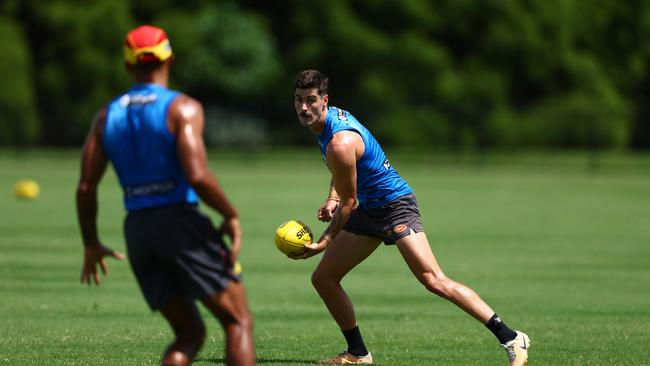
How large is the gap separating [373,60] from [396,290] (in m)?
46.9

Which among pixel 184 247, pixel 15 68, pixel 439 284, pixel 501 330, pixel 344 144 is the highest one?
pixel 344 144

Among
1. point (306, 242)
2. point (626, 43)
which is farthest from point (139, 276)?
point (626, 43)

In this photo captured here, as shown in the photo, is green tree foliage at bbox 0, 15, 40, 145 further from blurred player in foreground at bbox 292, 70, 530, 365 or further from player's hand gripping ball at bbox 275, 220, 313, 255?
player's hand gripping ball at bbox 275, 220, 313, 255

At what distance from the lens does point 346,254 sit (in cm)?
880

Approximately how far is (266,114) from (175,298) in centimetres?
4687

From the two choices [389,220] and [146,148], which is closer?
[146,148]

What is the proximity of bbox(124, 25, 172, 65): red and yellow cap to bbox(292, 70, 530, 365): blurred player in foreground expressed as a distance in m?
2.19

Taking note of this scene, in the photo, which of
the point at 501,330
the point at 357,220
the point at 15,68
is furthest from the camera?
the point at 15,68

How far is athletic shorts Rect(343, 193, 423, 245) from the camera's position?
8.52 m

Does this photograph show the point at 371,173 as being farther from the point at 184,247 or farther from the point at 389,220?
the point at 184,247

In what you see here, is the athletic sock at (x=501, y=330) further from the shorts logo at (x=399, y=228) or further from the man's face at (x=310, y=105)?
the man's face at (x=310, y=105)

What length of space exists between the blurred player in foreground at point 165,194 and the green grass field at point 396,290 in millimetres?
2606

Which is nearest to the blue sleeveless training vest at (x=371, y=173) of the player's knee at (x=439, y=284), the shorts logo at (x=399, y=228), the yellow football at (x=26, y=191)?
the shorts logo at (x=399, y=228)

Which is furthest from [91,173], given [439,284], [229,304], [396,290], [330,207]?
[396,290]
